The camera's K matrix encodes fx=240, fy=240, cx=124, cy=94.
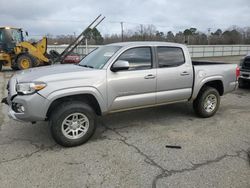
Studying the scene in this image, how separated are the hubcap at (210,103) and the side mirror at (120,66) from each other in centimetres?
244

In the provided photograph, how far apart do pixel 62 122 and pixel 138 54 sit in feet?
6.41

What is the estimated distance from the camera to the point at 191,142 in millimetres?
4309

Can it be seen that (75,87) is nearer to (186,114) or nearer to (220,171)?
(220,171)

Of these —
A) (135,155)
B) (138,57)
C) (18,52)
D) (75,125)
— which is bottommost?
(135,155)

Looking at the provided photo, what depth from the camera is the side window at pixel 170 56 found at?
4953 mm

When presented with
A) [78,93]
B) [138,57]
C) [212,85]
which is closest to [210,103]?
[212,85]

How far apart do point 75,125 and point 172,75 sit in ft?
7.31

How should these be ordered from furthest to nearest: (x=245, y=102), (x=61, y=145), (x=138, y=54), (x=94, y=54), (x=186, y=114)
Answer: (x=245, y=102), (x=186, y=114), (x=94, y=54), (x=138, y=54), (x=61, y=145)

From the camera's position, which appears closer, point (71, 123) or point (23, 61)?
point (71, 123)

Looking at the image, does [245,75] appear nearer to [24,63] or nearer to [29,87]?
[29,87]

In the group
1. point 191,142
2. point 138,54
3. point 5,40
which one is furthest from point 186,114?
point 5,40

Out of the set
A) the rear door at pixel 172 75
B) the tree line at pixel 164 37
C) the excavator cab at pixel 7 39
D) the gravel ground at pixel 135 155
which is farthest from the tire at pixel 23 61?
the tree line at pixel 164 37

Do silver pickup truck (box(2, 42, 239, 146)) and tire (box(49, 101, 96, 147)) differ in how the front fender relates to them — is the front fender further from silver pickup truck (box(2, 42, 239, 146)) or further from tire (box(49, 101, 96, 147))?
tire (box(49, 101, 96, 147))

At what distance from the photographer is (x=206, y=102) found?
567cm
